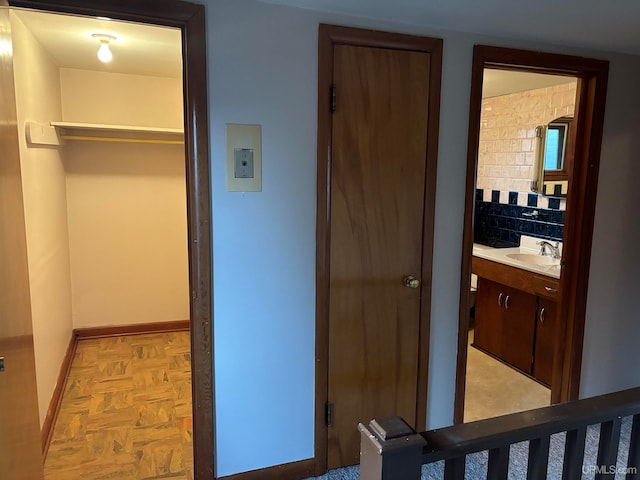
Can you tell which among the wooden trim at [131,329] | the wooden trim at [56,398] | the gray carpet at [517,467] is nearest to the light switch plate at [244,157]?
the gray carpet at [517,467]

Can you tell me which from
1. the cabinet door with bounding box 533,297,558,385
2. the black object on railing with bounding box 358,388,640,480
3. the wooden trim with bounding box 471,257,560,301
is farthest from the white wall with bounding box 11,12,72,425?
the cabinet door with bounding box 533,297,558,385

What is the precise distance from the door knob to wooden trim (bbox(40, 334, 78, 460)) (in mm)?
1978

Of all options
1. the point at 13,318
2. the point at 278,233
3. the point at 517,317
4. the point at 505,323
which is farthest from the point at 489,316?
the point at 13,318

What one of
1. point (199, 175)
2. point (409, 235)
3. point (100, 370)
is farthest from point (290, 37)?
point (100, 370)

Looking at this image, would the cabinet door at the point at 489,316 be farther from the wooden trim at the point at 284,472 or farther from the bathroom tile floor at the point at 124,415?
the bathroom tile floor at the point at 124,415

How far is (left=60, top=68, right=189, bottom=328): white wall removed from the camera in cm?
381

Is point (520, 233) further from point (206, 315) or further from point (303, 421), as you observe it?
point (206, 315)

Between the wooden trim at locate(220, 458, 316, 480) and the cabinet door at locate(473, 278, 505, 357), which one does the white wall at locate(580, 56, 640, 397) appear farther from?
the wooden trim at locate(220, 458, 316, 480)

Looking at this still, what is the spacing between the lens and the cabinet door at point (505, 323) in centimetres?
341

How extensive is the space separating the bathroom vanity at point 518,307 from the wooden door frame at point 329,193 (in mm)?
1190

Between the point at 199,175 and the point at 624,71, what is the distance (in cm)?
235

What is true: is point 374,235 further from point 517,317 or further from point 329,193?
point 517,317

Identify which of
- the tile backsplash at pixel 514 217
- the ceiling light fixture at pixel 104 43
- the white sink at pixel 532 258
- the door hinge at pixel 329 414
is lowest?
the door hinge at pixel 329 414

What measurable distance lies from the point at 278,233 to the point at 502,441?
1.23m
